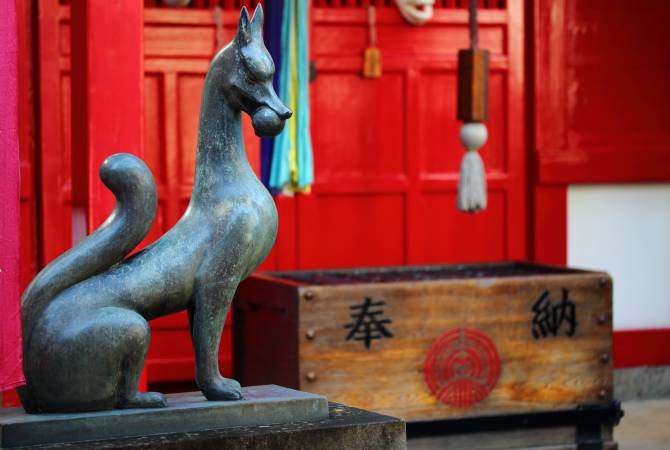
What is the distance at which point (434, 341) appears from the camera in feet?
15.7

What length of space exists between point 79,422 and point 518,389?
2863mm

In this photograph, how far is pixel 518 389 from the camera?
4918mm

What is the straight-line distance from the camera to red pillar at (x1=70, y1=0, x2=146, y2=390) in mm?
3729

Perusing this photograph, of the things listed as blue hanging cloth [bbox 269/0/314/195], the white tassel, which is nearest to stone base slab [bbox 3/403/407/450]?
blue hanging cloth [bbox 269/0/314/195]

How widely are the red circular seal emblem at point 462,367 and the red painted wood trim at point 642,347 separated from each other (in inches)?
74.5

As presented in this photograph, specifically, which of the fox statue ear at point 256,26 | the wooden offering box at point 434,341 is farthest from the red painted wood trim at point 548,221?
the fox statue ear at point 256,26

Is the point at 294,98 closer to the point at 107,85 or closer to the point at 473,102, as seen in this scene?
the point at 473,102

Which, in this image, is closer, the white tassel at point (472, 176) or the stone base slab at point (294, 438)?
the stone base slab at point (294, 438)

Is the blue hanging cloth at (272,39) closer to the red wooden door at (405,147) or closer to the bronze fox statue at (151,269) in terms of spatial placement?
the red wooden door at (405,147)

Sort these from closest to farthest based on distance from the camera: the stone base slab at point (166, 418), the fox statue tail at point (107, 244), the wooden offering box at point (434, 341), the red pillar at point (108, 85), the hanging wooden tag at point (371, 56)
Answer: the stone base slab at point (166, 418), the fox statue tail at point (107, 244), the red pillar at point (108, 85), the wooden offering box at point (434, 341), the hanging wooden tag at point (371, 56)

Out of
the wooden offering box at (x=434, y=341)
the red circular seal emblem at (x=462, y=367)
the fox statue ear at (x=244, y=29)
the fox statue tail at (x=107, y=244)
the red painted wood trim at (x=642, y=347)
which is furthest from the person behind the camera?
the red painted wood trim at (x=642, y=347)

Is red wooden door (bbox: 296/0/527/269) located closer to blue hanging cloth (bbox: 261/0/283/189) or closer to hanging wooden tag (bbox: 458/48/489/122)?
hanging wooden tag (bbox: 458/48/489/122)

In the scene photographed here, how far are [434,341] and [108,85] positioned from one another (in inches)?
66.9

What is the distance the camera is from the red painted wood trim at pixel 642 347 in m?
6.58
